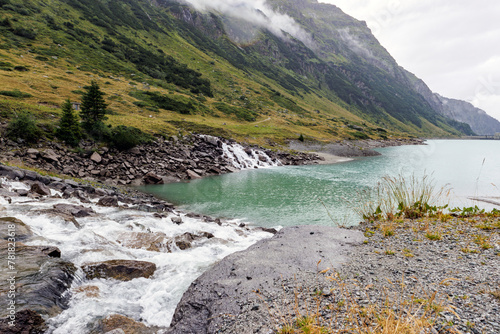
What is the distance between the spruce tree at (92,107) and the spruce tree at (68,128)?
9.73 ft

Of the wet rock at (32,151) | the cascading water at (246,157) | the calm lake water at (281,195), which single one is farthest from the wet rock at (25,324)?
the cascading water at (246,157)

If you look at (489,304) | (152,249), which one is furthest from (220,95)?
(489,304)

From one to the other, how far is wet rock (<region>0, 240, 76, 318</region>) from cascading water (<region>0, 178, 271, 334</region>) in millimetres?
336

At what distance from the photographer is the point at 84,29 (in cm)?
9850

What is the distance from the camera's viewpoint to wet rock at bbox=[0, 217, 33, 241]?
9.42 m

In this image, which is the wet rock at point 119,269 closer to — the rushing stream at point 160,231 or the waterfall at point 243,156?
the rushing stream at point 160,231

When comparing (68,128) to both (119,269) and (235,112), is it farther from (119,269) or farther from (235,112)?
(235,112)

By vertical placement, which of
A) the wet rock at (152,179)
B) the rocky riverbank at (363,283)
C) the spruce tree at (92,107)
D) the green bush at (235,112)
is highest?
the green bush at (235,112)

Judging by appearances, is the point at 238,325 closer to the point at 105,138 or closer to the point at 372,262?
the point at 372,262

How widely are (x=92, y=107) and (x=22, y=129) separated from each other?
426 inches

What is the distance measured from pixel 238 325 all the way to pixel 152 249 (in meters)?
8.57

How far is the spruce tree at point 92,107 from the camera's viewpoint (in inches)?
1373

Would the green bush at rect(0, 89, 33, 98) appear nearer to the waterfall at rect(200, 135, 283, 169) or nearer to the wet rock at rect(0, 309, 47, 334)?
the waterfall at rect(200, 135, 283, 169)

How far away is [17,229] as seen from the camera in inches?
389
